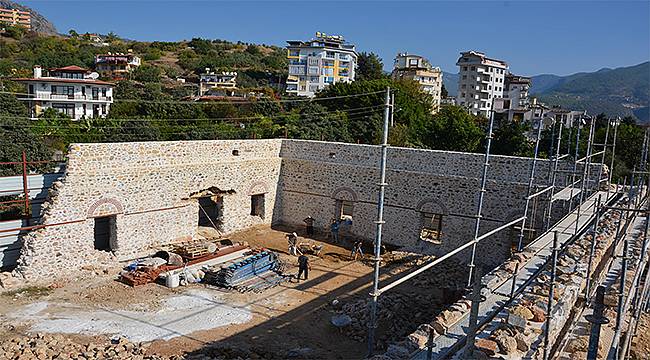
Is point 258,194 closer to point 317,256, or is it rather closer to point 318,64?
point 317,256

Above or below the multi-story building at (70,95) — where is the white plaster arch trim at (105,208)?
below

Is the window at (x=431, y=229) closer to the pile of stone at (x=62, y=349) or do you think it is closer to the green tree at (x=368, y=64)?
the pile of stone at (x=62, y=349)

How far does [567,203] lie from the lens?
13.4 metres

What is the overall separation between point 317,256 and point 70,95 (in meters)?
36.6

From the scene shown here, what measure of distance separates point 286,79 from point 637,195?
6267 cm

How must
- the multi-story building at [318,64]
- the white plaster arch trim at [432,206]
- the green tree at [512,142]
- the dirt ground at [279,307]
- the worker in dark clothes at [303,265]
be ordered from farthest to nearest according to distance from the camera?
the multi-story building at [318,64]
the green tree at [512,142]
the white plaster arch trim at [432,206]
the worker in dark clothes at [303,265]
the dirt ground at [279,307]

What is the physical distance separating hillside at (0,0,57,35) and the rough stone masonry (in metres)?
99.3

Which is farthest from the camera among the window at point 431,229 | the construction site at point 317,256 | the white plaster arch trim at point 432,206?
the window at point 431,229

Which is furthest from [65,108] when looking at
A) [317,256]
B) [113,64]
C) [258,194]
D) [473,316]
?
[473,316]

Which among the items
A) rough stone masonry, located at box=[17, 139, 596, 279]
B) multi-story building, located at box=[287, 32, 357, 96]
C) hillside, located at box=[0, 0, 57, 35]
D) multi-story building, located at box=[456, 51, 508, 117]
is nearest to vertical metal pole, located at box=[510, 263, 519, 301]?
rough stone masonry, located at box=[17, 139, 596, 279]

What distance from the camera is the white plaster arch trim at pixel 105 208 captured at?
42.6ft

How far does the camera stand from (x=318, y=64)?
229 feet

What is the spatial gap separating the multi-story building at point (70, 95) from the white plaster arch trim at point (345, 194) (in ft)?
105

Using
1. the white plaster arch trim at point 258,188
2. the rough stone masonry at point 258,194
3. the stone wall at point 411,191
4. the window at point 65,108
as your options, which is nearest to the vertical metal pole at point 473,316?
the rough stone masonry at point 258,194
